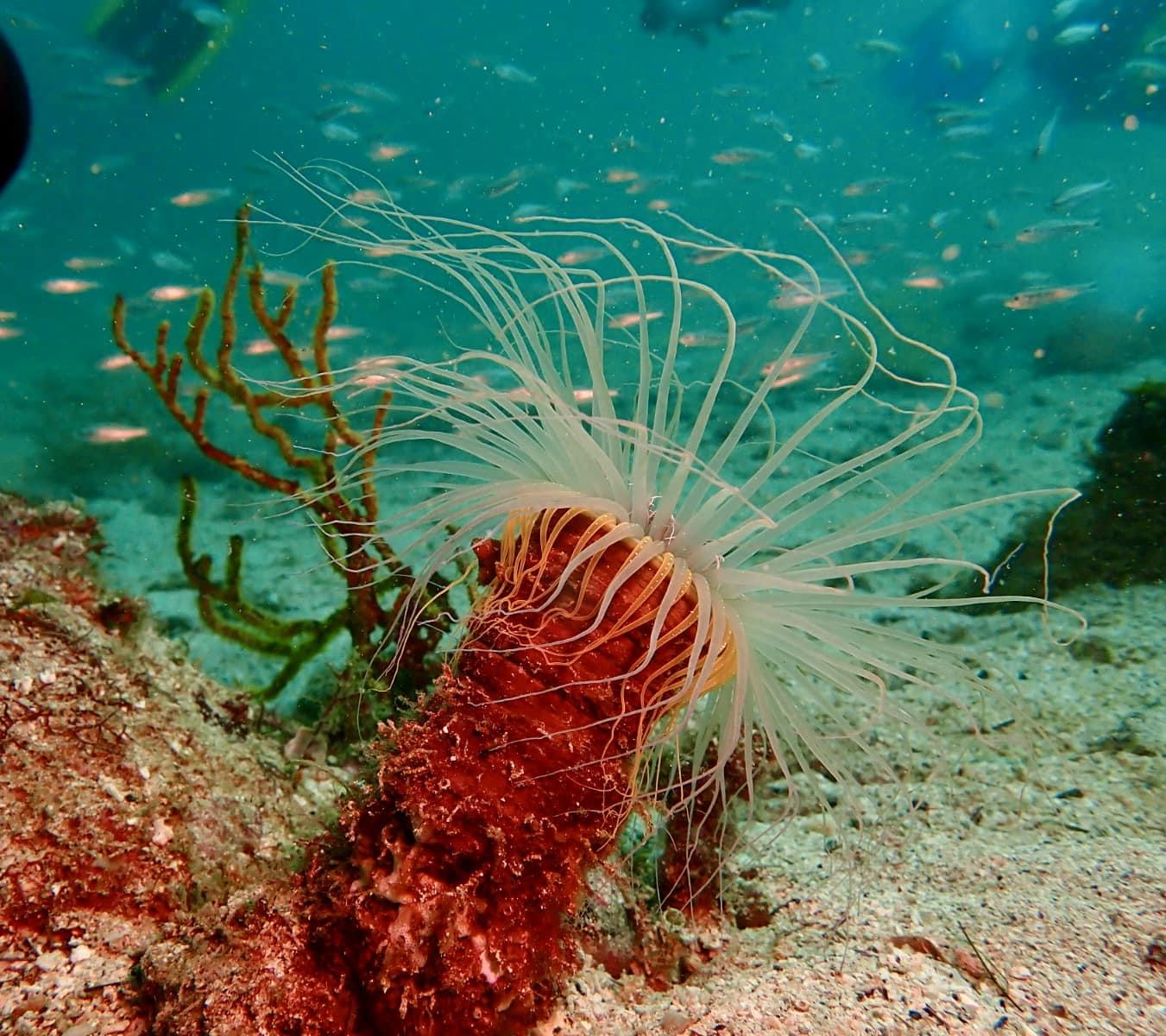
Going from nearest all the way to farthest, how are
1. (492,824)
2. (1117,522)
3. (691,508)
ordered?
(492,824) < (691,508) < (1117,522)

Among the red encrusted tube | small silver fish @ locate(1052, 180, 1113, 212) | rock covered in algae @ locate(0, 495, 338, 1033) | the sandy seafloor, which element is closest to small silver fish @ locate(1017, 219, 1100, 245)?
small silver fish @ locate(1052, 180, 1113, 212)

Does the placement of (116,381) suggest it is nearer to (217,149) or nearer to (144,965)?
(144,965)

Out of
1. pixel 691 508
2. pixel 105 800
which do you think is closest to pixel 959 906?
pixel 691 508

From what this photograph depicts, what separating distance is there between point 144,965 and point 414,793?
2.49ft

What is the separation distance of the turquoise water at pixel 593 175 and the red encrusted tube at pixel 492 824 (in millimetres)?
3243

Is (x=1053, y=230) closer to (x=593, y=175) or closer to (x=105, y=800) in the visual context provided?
(x=105, y=800)

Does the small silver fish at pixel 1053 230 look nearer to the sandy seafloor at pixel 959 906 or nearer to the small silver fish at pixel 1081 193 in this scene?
the small silver fish at pixel 1081 193

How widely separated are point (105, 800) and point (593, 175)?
163ft

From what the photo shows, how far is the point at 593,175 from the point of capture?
153 feet

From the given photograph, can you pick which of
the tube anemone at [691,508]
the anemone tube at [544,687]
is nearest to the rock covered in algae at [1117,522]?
the tube anemone at [691,508]

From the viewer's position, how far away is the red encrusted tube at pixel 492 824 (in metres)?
1.81

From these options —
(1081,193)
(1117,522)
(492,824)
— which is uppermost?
(1081,193)

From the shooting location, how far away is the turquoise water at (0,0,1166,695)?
1609 centimetres

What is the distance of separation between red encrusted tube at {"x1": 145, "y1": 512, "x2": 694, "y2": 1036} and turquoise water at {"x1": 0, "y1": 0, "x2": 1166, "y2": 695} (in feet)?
10.6
